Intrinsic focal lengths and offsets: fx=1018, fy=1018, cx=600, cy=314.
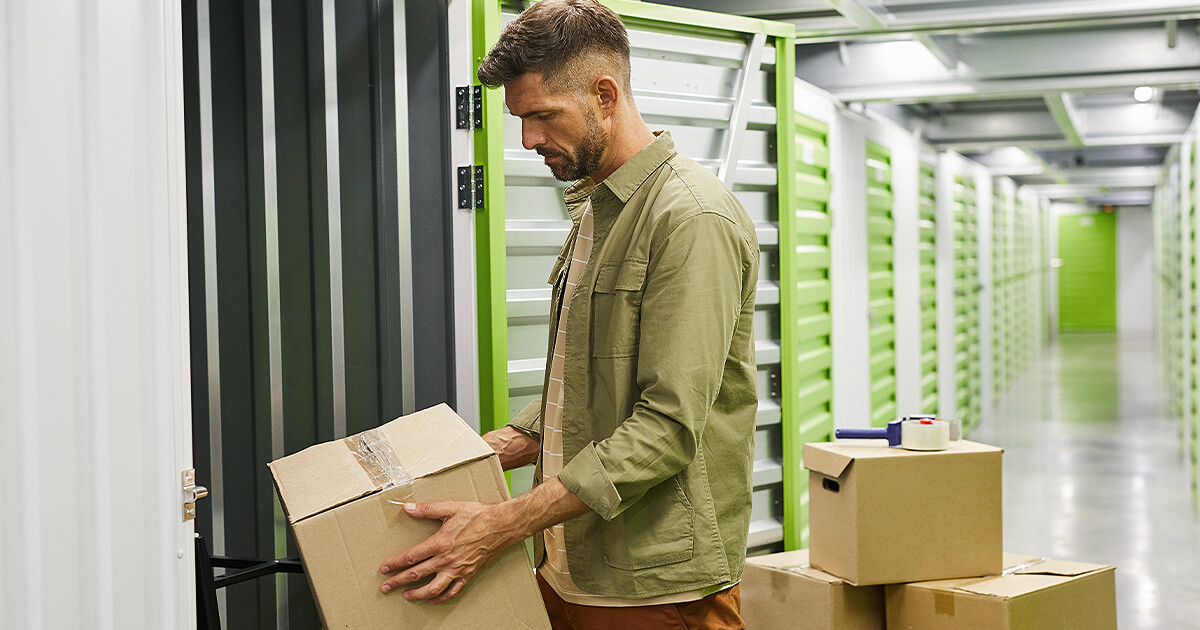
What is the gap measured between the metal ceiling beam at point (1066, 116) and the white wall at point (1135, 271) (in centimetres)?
1474

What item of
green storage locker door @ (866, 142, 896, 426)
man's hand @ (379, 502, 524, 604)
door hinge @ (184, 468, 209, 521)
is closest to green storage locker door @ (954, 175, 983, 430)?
→ green storage locker door @ (866, 142, 896, 426)

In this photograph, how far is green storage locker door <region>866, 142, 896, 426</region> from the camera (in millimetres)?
6238

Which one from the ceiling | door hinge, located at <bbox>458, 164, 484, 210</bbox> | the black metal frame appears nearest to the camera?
the black metal frame

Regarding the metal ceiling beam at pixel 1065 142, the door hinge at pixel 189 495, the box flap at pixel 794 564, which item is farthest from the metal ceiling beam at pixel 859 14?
the metal ceiling beam at pixel 1065 142

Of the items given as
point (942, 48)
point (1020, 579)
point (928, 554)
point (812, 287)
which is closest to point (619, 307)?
point (928, 554)

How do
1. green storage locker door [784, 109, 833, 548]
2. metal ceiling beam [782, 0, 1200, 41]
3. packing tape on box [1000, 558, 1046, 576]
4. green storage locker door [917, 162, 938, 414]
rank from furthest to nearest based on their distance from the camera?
green storage locker door [917, 162, 938, 414]
green storage locker door [784, 109, 833, 548]
metal ceiling beam [782, 0, 1200, 41]
packing tape on box [1000, 558, 1046, 576]

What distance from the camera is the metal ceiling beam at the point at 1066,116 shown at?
657 centimetres

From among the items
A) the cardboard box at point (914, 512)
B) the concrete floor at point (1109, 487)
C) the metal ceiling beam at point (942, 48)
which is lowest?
the concrete floor at point (1109, 487)

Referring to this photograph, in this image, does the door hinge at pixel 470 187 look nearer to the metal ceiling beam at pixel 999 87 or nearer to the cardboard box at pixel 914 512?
the cardboard box at pixel 914 512

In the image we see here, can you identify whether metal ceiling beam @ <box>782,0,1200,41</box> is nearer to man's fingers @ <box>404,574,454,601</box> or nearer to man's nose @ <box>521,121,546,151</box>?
man's nose @ <box>521,121,546,151</box>

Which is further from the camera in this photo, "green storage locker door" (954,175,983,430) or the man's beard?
"green storage locker door" (954,175,983,430)

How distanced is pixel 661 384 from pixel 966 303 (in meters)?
8.31

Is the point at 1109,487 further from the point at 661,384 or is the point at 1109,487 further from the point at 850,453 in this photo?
the point at 661,384

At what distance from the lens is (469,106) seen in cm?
275
